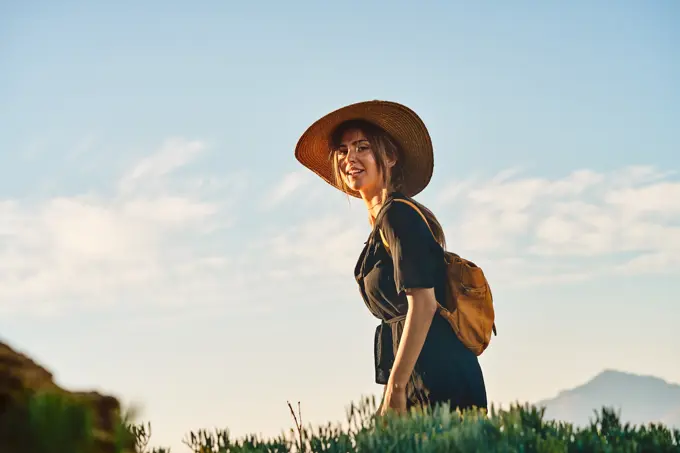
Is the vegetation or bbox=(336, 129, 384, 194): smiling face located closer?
the vegetation

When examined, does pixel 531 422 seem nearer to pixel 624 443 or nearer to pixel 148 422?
pixel 624 443

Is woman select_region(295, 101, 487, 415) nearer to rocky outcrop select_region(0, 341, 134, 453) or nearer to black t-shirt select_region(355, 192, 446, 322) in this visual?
black t-shirt select_region(355, 192, 446, 322)

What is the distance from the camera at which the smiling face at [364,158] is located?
7.18 meters

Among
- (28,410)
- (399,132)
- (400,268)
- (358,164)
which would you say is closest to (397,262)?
(400,268)

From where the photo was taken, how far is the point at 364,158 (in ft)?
24.2

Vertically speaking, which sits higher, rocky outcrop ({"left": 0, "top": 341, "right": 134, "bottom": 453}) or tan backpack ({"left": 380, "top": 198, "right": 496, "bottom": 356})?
tan backpack ({"left": 380, "top": 198, "right": 496, "bottom": 356})

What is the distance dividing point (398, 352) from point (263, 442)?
4.04ft

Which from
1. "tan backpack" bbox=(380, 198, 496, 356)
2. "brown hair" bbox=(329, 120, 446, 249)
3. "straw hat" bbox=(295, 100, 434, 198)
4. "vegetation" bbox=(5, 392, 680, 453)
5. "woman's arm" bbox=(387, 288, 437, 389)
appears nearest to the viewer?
"vegetation" bbox=(5, 392, 680, 453)

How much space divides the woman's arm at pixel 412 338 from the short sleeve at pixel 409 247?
0.38 feet

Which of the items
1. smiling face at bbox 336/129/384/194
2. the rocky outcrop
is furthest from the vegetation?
smiling face at bbox 336/129/384/194

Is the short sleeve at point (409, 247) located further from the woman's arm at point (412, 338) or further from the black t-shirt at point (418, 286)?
the woman's arm at point (412, 338)

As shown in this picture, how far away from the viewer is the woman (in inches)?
243

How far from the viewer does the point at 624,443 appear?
540cm

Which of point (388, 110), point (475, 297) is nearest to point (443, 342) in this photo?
point (475, 297)
